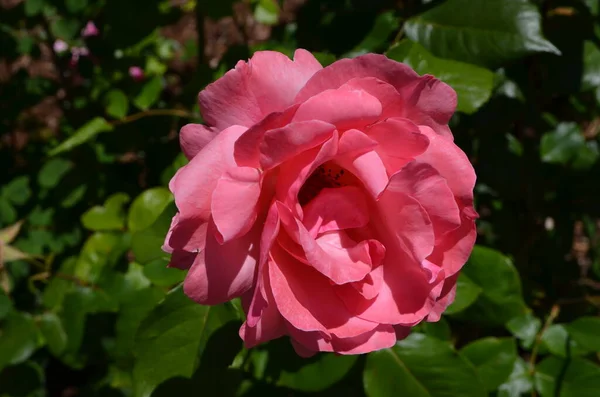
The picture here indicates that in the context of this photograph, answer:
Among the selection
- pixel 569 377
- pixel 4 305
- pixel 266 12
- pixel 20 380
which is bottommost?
pixel 20 380

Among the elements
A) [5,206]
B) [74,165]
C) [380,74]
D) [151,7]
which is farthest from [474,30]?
[5,206]

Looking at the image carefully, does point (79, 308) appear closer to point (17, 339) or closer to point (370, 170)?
point (17, 339)

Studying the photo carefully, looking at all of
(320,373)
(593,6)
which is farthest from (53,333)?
(593,6)

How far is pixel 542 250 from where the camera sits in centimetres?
168

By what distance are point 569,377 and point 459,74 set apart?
615 mm

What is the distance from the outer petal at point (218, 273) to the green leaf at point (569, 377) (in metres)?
0.72

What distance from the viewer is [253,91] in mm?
657

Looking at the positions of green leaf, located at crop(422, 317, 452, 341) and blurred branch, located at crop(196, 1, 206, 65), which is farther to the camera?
blurred branch, located at crop(196, 1, 206, 65)

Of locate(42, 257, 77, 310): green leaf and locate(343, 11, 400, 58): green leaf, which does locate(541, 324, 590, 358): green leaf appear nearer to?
locate(343, 11, 400, 58): green leaf

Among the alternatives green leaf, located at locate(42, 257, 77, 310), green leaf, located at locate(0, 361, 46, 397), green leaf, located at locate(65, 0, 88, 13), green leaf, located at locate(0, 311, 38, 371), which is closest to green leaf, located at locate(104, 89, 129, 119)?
green leaf, located at locate(65, 0, 88, 13)

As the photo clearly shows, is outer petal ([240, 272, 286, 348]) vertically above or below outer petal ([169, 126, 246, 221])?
below

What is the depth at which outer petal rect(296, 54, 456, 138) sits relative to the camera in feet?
2.07

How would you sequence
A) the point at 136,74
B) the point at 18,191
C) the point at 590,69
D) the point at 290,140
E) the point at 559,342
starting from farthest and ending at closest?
1. the point at 136,74
2. the point at 18,191
3. the point at 590,69
4. the point at 559,342
5. the point at 290,140

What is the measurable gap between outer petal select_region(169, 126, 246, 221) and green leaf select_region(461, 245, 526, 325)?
0.60 m
